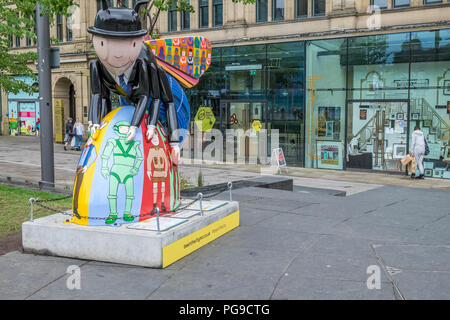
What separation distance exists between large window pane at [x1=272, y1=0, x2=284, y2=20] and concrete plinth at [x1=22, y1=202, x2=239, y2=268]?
57.4ft

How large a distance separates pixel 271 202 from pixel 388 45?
11.3 m

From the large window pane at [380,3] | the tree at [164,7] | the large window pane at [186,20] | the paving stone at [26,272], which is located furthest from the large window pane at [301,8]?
the paving stone at [26,272]

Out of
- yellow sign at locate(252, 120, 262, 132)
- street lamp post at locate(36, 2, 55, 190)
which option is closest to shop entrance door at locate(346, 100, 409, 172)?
yellow sign at locate(252, 120, 262, 132)

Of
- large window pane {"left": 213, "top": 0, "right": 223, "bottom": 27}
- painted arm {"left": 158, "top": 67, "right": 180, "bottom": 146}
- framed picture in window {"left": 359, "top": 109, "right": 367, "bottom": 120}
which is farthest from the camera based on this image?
large window pane {"left": 213, "top": 0, "right": 223, "bottom": 27}

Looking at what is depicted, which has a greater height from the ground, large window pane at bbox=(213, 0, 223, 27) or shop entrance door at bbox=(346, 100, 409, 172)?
large window pane at bbox=(213, 0, 223, 27)

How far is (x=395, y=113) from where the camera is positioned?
18656 millimetres

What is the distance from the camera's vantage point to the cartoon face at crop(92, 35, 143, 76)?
6.43 meters

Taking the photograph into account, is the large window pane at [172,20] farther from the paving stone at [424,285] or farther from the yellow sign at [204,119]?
the paving stone at [424,285]

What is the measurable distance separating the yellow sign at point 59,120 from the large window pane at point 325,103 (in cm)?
1750

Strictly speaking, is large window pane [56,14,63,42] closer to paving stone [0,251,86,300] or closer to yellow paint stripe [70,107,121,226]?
yellow paint stripe [70,107,121,226]

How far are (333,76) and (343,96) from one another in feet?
3.22

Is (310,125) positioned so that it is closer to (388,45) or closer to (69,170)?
(388,45)

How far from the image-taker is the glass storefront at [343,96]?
18.0 metres

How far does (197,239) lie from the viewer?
660 cm
